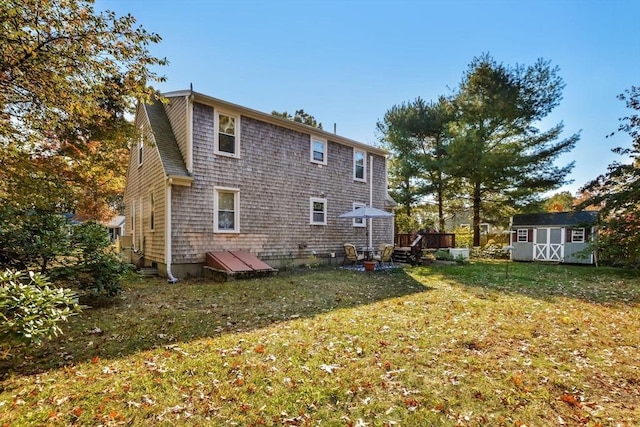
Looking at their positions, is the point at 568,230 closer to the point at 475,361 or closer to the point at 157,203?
the point at 475,361

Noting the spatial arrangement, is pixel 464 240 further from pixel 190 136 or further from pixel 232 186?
pixel 190 136

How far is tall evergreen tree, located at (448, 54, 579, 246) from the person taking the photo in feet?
59.8

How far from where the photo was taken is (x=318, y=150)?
43.3 feet

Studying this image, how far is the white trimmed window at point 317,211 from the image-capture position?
42.2 ft

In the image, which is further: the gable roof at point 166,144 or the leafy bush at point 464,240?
the leafy bush at point 464,240

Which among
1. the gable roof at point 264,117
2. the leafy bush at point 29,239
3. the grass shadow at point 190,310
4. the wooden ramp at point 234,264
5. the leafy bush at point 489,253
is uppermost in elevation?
the gable roof at point 264,117

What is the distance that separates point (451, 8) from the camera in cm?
984

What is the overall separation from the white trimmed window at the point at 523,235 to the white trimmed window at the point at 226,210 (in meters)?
17.1

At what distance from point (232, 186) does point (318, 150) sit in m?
4.29

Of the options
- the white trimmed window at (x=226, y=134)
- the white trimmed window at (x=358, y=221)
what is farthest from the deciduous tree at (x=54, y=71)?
the white trimmed window at (x=358, y=221)

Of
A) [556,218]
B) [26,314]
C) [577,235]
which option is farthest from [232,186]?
[577,235]

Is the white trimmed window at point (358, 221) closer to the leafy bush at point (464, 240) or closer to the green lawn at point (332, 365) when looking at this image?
the green lawn at point (332, 365)

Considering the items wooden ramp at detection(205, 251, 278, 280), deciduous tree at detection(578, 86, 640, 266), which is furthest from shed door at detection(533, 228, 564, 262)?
wooden ramp at detection(205, 251, 278, 280)

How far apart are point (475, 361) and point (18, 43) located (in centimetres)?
751
